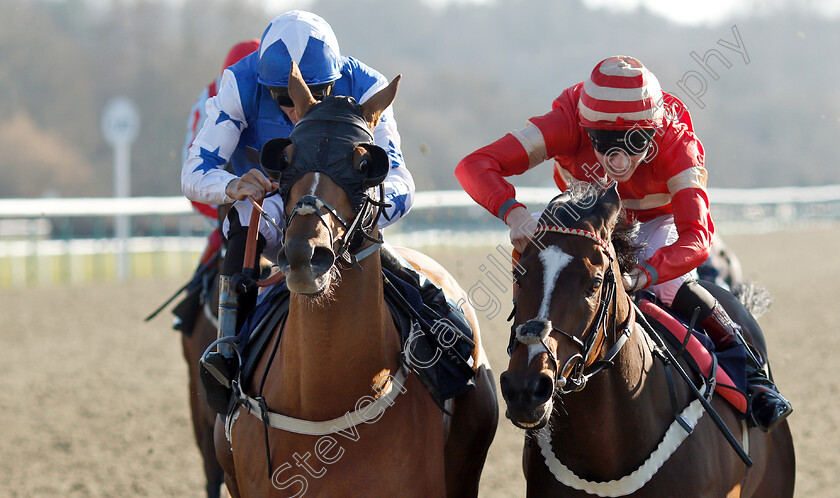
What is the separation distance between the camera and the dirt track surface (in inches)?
229

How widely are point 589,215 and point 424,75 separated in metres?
39.3

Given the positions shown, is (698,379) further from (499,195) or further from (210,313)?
(210,313)

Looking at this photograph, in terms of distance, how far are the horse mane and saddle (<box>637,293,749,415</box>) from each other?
398 millimetres

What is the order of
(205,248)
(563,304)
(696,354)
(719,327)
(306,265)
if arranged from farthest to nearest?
(205,248) → (719,327) → (696,354) → (563,304) → (306,265)

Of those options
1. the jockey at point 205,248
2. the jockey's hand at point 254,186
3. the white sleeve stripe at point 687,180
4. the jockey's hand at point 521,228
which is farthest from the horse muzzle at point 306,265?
the jockey at point 205,248

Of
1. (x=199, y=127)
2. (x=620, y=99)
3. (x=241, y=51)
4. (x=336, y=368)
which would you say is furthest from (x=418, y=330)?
(x=241, y=51)

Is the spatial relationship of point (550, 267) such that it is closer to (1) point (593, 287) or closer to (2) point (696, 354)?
(1) point (593, 287)

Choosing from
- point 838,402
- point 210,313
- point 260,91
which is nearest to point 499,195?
point 260,91

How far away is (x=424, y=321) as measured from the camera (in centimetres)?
322

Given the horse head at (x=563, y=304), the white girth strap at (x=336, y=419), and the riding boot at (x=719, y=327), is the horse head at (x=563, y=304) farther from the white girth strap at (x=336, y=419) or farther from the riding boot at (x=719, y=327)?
the riding boot at (x=719, y=327)

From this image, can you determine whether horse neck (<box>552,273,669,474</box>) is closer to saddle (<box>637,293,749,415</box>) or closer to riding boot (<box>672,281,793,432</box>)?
saddle (<box>637,293,749,415</box>)

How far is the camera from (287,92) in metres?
3.14

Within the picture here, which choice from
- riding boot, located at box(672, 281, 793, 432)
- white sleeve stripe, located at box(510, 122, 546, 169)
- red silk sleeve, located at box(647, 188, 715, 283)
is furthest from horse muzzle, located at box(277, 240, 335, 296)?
riding boot, located at box(672, 281, 793, 432)

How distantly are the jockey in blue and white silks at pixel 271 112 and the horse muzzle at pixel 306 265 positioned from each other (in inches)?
19.1
